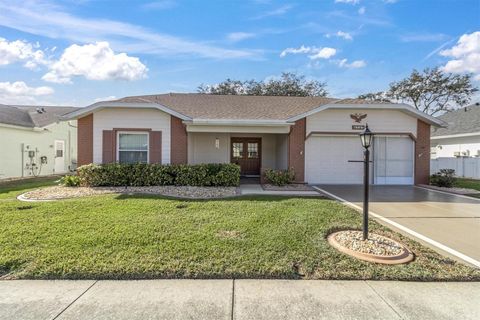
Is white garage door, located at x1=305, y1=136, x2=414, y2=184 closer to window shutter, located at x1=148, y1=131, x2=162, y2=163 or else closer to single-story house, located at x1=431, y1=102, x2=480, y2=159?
window shutter, located at x1=148, y1=131, x2=162, y2=163

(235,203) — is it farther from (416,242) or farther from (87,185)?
(87,185)

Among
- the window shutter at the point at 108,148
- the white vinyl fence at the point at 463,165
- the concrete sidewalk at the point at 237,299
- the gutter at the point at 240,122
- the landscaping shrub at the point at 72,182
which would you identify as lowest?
the concrete sidewalk at the point at 237,299

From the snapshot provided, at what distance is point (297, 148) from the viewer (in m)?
12.6

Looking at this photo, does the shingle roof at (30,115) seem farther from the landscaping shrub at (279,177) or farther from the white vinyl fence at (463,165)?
the white vinyl fence at (463,165)

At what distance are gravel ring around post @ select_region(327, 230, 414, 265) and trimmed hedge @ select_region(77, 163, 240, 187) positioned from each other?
6242 mm

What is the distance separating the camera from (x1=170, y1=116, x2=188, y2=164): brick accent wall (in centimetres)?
1218

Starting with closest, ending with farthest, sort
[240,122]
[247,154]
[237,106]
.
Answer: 1. [240,122]
2. [237,106]
3. [247,154]

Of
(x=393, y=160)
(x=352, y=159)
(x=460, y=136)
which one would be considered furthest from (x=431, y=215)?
(x=460, y=136)

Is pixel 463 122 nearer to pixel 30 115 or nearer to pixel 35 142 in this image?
pixel 35 142

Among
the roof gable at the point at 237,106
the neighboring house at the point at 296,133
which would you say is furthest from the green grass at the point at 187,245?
the roof gable at the point at 237,106

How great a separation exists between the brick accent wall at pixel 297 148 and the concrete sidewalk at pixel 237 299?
8.93 metres

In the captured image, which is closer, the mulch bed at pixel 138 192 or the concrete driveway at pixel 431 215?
the concrete driveway at pixel 431 215

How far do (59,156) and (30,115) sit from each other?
3.35 metres

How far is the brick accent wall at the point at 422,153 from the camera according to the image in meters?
12.9
